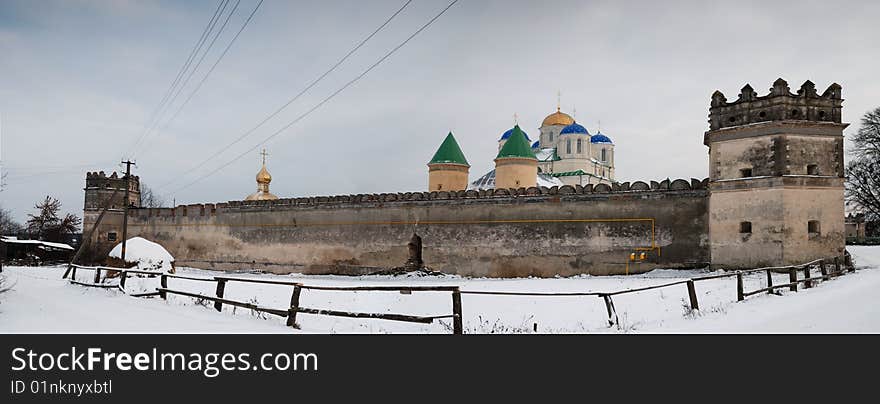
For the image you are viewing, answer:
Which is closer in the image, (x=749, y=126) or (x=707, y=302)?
(x=707, y=302)

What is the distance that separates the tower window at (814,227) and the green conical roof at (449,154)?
20.6m

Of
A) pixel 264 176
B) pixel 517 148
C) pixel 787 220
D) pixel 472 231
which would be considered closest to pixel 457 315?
pixel 787 220

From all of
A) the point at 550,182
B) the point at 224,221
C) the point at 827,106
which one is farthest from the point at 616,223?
the point at 550,182

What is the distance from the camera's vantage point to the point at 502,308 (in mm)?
15594

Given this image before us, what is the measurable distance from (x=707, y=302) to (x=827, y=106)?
7.74 metres

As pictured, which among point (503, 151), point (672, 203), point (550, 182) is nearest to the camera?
point (672, 203)

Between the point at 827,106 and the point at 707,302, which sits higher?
the point at 827,106

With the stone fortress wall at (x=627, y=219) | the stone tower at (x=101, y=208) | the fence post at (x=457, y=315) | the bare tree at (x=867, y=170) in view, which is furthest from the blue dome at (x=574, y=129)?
the fence post at (x=457, y=315)

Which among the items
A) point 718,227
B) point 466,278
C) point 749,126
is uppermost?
point 749,126

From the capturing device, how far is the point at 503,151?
113 ft

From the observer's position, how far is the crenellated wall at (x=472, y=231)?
736 inches
